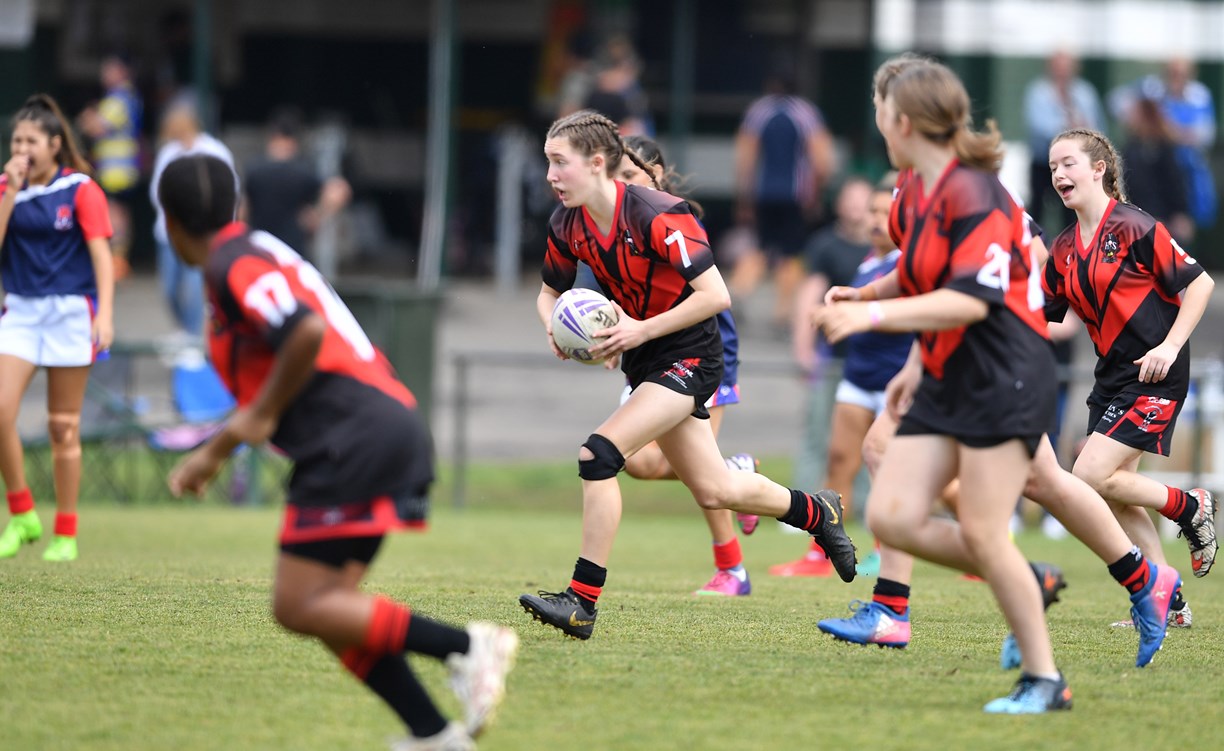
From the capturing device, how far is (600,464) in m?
6.11

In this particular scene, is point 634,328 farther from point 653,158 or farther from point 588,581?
point 653,158

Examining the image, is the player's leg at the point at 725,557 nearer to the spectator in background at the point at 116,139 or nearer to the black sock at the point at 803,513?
Answer: the black sock at the point at 803,513

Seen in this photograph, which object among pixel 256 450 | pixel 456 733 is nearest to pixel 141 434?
pixel 256 450

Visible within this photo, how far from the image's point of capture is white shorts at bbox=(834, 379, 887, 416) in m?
9.36

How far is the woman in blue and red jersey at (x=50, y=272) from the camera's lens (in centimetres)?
811

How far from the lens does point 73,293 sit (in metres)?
8.31

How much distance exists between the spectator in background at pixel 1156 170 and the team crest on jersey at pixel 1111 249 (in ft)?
29.1

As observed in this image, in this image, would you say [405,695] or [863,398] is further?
[863,398]

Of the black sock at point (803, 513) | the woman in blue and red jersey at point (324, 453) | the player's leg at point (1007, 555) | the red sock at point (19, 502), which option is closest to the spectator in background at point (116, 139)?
the red sock at point (19, 502)

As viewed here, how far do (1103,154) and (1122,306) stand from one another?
25.5 inches

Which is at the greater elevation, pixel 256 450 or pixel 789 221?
pixel 789 221

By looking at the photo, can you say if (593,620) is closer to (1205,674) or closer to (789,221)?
(1205,674)

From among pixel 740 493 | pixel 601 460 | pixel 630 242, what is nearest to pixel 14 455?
pixel 601 460

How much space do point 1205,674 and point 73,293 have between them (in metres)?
5.77
